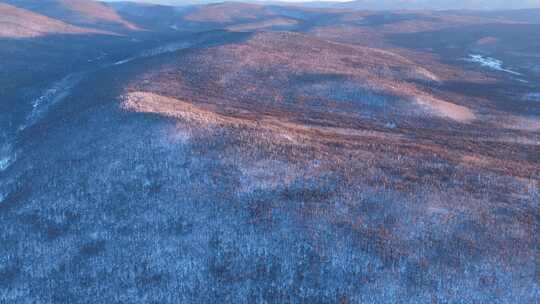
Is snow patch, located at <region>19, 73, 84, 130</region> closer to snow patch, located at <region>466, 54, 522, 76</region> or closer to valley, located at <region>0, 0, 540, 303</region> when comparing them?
valley, located at <region>0, 0, 540, 303</region>

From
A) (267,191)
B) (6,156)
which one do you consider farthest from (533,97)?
(6,156)

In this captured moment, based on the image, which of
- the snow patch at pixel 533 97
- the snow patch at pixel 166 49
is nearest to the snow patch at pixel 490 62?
the snow patch at pixel 533 97

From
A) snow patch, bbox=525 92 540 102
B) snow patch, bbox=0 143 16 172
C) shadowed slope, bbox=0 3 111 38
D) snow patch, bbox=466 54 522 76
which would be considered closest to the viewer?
snow patch, bbox=0 143 16 172

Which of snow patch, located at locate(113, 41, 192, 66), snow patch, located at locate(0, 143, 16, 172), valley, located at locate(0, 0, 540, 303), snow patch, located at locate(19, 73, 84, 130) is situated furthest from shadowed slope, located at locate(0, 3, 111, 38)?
snow patch, located at locate(0, 143, 16, 172)

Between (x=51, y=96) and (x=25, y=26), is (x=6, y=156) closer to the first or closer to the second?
(x=51, y=96)

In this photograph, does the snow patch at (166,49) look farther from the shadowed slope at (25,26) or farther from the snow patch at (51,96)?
the shadowed slope at (25,26)

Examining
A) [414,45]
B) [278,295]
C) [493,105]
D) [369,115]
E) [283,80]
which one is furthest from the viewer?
[414,45]

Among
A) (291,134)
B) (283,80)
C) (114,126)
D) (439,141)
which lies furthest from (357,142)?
(283,80)

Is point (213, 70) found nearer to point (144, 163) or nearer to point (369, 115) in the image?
point (369, 115)
